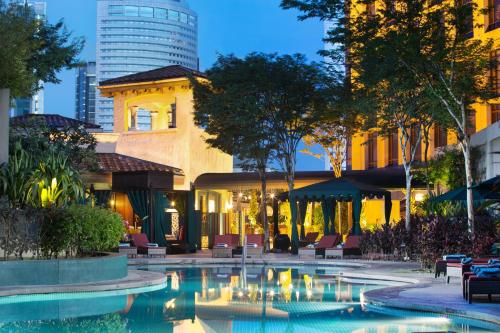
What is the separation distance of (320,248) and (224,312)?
1612cm

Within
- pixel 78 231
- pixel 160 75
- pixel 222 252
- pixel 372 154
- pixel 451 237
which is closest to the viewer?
pixel 78 231

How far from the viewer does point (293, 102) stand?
31.4 m

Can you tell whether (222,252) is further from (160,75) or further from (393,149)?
(393,149)

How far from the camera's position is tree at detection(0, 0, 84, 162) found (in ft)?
59.9

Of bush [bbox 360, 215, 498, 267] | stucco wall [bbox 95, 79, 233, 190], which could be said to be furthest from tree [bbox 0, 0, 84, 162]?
stucco wall [bbox 95, 79, 233, 190]

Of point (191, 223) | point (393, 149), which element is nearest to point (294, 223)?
point (191, 223)

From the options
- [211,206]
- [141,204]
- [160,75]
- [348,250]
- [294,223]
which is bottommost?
[348,250]

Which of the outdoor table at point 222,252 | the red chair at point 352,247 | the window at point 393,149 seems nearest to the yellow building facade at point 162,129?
the window at point 393,149

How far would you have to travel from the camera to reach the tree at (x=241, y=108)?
31016mm

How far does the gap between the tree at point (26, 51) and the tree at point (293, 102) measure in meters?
9.56

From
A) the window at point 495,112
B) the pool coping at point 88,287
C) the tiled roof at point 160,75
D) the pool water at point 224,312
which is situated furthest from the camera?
the tiled roof at point 160,75

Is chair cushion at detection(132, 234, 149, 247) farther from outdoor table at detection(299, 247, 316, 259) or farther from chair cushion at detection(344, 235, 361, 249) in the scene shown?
chair cushion at detection(344, 235, 361, 249)

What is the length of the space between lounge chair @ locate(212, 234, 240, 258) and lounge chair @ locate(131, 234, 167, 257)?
78.6 inches

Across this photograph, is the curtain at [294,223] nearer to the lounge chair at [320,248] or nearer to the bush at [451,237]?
the lounge chair at [320,248]
